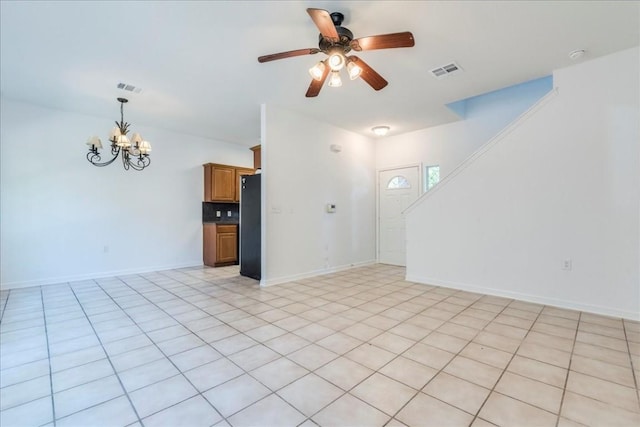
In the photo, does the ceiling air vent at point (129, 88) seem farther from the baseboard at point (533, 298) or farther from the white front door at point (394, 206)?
the baseboard at point (533, 298)

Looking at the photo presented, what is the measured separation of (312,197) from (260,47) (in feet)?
9.00

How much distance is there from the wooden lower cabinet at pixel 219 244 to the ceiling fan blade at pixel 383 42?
4.87 metres

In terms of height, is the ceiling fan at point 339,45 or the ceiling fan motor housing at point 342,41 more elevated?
the ceiling fan motor housing at point 342,41

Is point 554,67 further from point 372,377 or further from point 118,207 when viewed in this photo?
point 118,207

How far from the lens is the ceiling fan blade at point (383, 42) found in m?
2.26

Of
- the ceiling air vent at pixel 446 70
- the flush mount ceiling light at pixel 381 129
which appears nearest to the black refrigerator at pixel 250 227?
the flush mount ceiling light at pixel 381 129

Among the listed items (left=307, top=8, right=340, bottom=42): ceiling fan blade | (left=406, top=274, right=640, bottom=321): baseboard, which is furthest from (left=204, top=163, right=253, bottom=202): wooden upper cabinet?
(left=307, top=8, right=340, bottom=42): ceiling fan blade

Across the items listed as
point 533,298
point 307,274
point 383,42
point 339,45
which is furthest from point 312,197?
point 533,298

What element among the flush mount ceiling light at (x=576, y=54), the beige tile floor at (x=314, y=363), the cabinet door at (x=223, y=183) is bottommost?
the beige tile floor at (x=314, y=363)

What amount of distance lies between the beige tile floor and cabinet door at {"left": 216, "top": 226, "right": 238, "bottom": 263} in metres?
2.51

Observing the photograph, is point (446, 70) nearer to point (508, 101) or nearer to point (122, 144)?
point (508, 101)

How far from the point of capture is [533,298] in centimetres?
360

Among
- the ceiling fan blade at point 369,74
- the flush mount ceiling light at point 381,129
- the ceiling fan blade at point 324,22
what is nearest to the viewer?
the ceiling fan blade at point 324,22

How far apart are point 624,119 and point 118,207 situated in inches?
300
